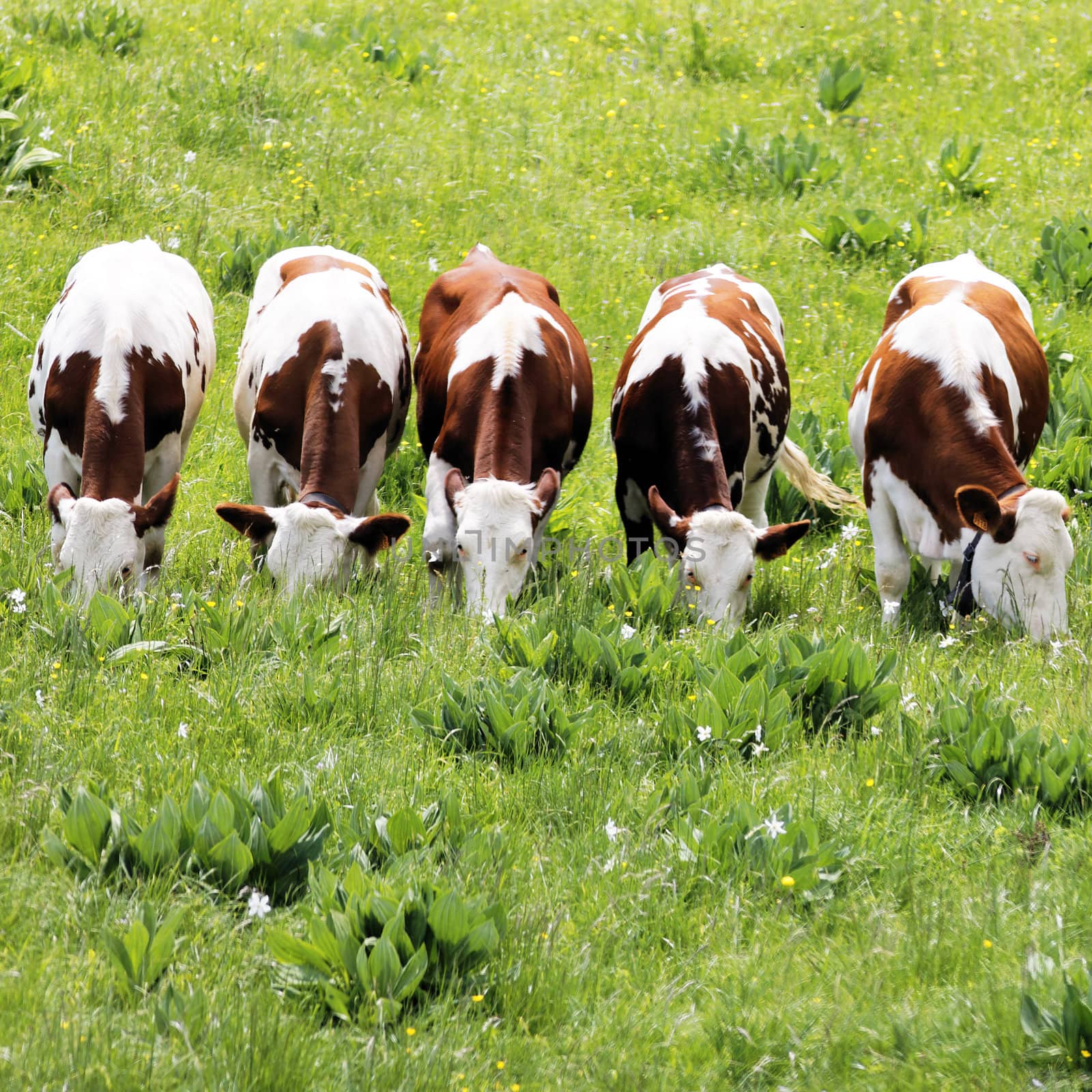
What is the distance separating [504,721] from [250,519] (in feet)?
7.51

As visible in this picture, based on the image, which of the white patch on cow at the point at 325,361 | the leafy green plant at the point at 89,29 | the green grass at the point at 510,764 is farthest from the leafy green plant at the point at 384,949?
the leafy green plant at the point at 89,29

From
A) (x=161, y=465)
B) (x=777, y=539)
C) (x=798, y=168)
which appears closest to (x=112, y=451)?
(x=161, y=465)

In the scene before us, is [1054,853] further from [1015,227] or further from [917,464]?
[1015,227]

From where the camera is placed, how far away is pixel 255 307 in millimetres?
8156

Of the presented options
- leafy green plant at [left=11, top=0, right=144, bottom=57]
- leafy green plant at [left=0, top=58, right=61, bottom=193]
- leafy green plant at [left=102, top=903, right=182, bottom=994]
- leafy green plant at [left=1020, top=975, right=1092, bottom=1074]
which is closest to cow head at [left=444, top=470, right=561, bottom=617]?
leafy green plant at [left=102, top=903, right=182, bottom=994]

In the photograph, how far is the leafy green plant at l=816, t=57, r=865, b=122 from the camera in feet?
45.7

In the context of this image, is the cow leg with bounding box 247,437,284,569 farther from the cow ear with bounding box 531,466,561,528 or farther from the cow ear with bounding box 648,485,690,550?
the cow ear with bounding box 648,485,690,550

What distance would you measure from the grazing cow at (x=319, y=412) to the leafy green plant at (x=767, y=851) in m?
2.69

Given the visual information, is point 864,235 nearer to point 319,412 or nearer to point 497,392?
point 497,392

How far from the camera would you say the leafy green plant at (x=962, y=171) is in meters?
12.5

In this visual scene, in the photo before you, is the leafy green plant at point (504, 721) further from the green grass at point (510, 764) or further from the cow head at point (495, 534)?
the cow head at point (495, 534)

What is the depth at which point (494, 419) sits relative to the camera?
21.7 feet

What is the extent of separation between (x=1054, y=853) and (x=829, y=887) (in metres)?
0.74

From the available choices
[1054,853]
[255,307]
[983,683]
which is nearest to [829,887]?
[1054,853]
